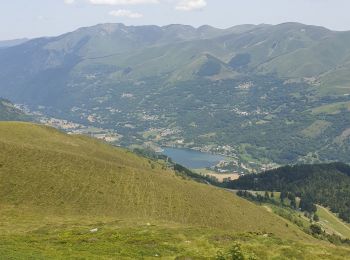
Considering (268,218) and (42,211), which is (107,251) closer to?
(42,211)


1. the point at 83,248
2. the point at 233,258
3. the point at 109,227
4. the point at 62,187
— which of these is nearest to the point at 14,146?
the point at 62,187

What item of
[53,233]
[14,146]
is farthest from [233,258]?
[14,146]

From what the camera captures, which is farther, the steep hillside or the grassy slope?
the steep hillside

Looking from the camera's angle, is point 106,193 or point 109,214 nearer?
point 109,214

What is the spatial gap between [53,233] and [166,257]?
2228cm

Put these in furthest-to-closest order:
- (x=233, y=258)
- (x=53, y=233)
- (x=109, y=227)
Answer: (x=109, y=227), (x=53, y=233), (x=233, y=258)

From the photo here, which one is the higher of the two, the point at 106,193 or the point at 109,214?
the point at 106,193

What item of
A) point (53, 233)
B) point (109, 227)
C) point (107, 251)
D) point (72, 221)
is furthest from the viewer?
point (72, 221)

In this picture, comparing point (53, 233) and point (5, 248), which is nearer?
point (5, 248)

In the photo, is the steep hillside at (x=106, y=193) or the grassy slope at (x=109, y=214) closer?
the grassy slope at (x=109, y=214)

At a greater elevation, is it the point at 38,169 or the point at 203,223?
the point at 38,169

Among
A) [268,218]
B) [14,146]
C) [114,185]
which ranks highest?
[14,146]

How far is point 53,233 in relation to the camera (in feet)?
252

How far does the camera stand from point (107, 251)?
63.4m
